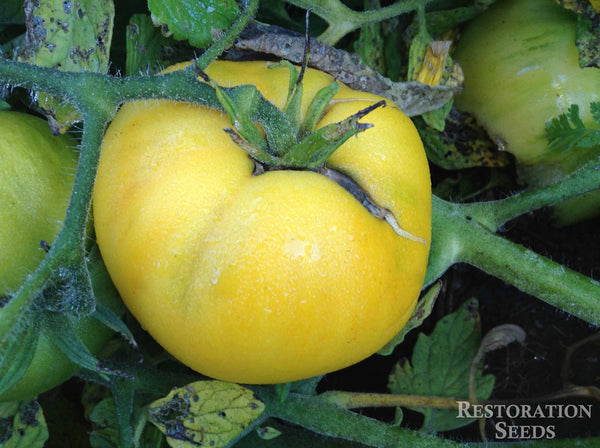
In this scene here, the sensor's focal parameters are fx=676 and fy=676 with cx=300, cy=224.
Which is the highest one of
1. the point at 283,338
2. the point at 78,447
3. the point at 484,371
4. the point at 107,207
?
the point at 107,207

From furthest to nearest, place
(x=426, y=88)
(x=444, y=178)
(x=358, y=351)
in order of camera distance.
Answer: (x=444, y=178)
(x=426, y=88)
(x=358, y=351)

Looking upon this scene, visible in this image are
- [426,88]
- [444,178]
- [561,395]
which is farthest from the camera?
[444,178]

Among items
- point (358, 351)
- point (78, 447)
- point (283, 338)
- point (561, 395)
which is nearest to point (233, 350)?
point (283, 338)

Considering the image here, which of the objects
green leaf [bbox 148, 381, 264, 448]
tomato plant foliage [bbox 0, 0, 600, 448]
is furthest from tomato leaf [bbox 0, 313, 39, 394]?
green leaf [bbox 148, 381, 264, 448]

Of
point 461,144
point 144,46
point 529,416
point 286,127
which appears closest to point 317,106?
point 286,127

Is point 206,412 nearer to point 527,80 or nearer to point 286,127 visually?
point 286,127

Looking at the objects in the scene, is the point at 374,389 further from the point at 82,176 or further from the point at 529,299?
the point at 82,176

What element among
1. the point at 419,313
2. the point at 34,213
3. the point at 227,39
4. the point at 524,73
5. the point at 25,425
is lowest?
the point at 25,425
